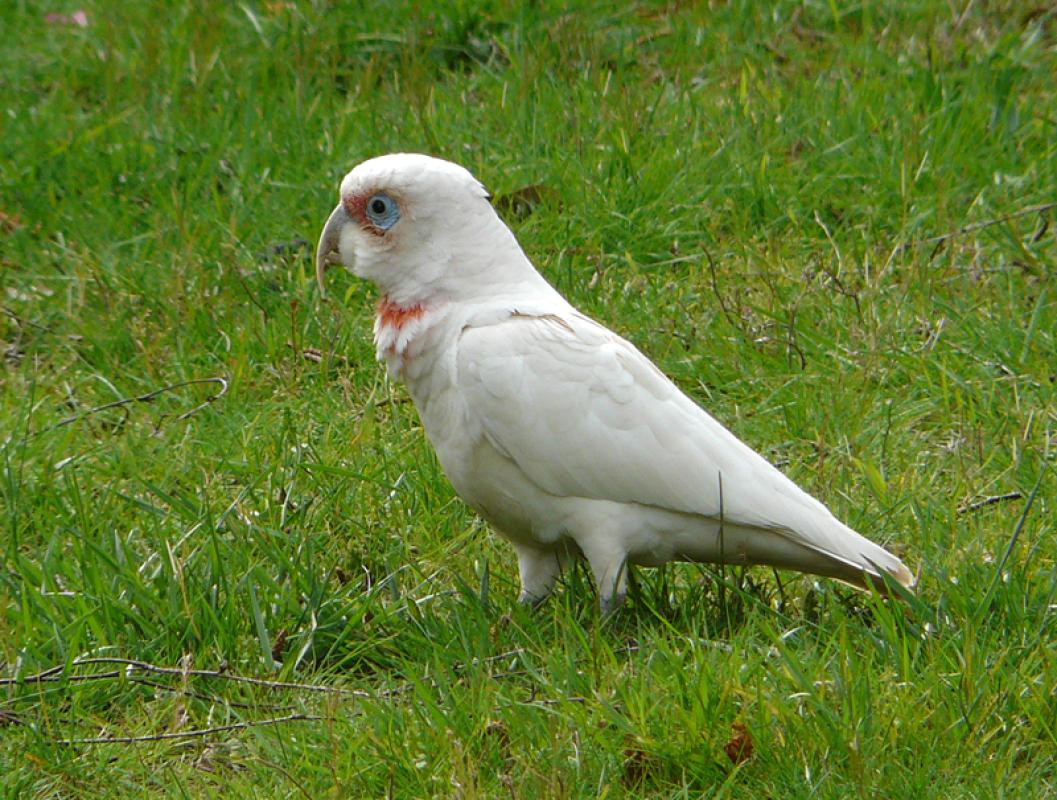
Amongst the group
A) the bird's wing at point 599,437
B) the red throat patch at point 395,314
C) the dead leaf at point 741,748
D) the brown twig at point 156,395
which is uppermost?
the red throat patch at point 395,314

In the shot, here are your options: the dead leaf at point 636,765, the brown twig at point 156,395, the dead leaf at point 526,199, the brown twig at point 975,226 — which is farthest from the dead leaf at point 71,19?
the dead leaf at point 636,765

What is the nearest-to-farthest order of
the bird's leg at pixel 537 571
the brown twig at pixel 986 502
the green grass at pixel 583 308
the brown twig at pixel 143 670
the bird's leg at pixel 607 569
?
the green grass at pixel 583 308, the brown twig at pixel 143 670, the bird's leg at pixel 607 569, the bird's leg at pixel 537 571, the brown twig at pixel 986 502

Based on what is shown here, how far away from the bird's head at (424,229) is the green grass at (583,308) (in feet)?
2.15

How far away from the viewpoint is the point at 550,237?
5082 mm

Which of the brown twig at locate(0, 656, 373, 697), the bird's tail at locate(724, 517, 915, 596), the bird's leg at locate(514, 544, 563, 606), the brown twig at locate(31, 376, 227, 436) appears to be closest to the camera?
the brown twig at locate(0, 656, 373, 697)

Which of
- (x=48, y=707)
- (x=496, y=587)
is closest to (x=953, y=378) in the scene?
(x=496, y=587)

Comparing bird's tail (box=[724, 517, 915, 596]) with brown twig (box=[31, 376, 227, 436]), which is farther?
brown twig (box=[31, 376, 227, 436])

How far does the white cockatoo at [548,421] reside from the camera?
3324 mm

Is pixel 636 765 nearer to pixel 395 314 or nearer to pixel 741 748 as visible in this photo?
pixel 741 748

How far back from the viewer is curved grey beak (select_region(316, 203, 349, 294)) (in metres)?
3.59

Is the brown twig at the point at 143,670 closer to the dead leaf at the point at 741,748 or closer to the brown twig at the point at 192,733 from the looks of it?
the brown twig at the point at 192,733

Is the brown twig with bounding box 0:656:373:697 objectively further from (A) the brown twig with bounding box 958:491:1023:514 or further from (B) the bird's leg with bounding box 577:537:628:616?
(A) the brown twig with bounding box 958:491:1023:514

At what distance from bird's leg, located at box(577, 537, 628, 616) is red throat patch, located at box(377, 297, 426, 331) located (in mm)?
637

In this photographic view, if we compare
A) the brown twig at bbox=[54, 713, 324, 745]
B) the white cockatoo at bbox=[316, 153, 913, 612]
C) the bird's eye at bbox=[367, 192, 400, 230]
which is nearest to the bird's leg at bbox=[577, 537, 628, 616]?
the white cockatoo at bbox=[316, 153, 913, 612]
